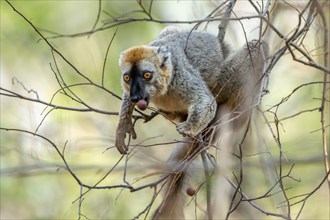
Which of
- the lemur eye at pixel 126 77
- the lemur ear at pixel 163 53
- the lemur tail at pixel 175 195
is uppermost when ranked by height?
the lemur ear at pixel 163 53

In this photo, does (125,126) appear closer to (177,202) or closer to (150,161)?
(177,202)

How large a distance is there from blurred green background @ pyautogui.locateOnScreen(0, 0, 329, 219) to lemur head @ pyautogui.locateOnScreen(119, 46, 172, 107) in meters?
0.39

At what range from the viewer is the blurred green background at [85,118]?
749 cm

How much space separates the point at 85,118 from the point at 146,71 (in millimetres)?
4139

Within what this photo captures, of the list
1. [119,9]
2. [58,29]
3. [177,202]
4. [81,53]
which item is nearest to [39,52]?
[58,29]

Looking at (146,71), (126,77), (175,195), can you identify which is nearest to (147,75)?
(146,71)

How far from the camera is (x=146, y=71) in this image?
6320 mm

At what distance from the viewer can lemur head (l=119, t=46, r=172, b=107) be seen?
6.16 metres

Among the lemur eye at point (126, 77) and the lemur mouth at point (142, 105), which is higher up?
the lemur eye at point (126, 77)

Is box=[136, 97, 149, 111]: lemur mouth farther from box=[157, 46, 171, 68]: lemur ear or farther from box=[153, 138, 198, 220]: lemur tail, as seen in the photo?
box=[157, 46, 171, 68]: lemur ear

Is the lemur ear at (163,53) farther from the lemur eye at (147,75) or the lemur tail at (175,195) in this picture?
the lemur tail at (175,195)

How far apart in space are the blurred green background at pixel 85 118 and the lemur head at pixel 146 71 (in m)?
0.39

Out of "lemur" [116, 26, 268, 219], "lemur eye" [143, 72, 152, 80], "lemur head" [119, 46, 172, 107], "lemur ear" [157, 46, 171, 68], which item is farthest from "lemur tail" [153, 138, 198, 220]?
"lemur ear" [157, 46, 171, 68]

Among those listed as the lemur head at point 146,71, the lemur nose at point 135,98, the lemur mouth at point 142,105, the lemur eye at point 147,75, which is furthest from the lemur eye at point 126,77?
the lemur mouth at point 142,105
